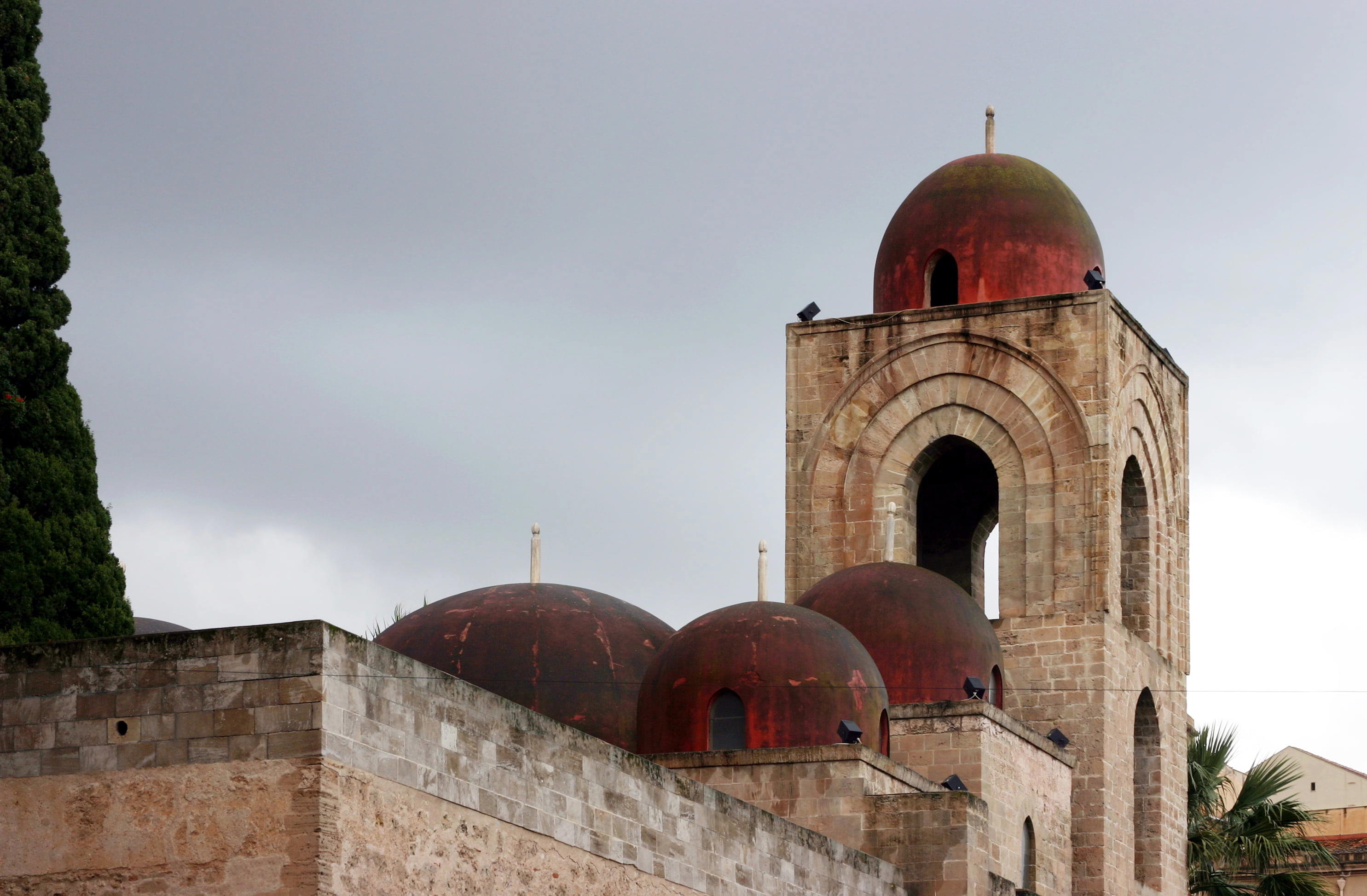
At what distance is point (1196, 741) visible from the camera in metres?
28.7

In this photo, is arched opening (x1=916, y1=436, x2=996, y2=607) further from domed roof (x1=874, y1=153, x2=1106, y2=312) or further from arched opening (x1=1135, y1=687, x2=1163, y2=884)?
arched opening (x1=1135, y1=687, x2=1163, y2=884)

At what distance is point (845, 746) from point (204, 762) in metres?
8.62

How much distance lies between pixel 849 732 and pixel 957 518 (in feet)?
31.4

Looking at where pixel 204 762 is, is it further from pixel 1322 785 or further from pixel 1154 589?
pixel 1322 785

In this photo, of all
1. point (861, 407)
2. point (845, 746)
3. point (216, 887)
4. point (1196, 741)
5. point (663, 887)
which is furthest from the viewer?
point (1196, 741)

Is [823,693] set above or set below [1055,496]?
below

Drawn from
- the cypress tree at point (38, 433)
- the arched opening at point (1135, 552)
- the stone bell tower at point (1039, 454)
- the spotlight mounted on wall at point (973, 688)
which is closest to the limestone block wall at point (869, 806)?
the spotlight mounted on wall at point (973, 688)

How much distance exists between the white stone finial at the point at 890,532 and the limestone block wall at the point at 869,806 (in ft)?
19.6

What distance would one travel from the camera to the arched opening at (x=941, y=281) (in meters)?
26.6

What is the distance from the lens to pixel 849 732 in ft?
62.6

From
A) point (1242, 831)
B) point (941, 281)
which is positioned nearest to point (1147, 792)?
point (1242, 831)

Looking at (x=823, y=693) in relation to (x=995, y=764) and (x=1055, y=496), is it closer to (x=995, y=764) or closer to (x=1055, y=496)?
(x=995, y=764)

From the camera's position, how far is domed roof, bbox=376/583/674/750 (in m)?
20.3

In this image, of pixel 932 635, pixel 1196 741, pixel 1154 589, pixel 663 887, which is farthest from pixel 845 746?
pixel 1196 741
